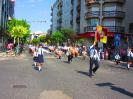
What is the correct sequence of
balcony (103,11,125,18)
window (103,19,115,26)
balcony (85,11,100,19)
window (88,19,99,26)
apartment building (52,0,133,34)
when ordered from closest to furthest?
apartment building (52,0,133,34)
balcony (103,11,125,18)
window (103,19,115,26)
balcony (85,11,100,19)
window (88,19,99,26)

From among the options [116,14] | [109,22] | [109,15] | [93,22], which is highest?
[116,14]

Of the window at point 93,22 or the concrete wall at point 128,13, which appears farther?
the window at point 93,22

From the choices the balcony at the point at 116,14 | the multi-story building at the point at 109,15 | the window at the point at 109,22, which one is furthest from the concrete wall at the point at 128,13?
the window at the point at 109,22

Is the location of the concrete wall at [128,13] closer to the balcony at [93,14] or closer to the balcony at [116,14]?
the balcony at [116,14]

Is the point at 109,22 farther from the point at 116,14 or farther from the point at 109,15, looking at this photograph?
the point at 116,14

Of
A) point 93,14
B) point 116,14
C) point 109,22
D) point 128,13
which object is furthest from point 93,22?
point 128,13

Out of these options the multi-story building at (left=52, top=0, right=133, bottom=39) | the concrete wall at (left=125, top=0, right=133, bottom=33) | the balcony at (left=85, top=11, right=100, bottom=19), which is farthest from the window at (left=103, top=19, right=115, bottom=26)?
the concrete wall at (left=125, top=0, right=133, bottom=33)

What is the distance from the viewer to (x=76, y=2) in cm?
8594

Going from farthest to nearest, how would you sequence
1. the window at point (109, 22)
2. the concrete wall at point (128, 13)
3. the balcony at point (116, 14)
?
the window at point (109, 22), the balcony at point (116, 14), the concrete wall at point (128, 13)

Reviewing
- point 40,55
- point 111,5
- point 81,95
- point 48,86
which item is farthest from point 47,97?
point 111,5

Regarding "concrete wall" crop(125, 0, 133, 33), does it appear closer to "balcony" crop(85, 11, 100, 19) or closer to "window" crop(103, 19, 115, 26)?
"window" crop(103, 19, 115, 26)

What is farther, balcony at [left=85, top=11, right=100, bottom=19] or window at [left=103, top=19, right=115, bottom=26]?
balcony at [left=85, top=11, right=100, bottom=19]

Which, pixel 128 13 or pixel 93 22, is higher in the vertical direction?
pixel 128 13

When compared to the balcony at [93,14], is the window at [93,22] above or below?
below
